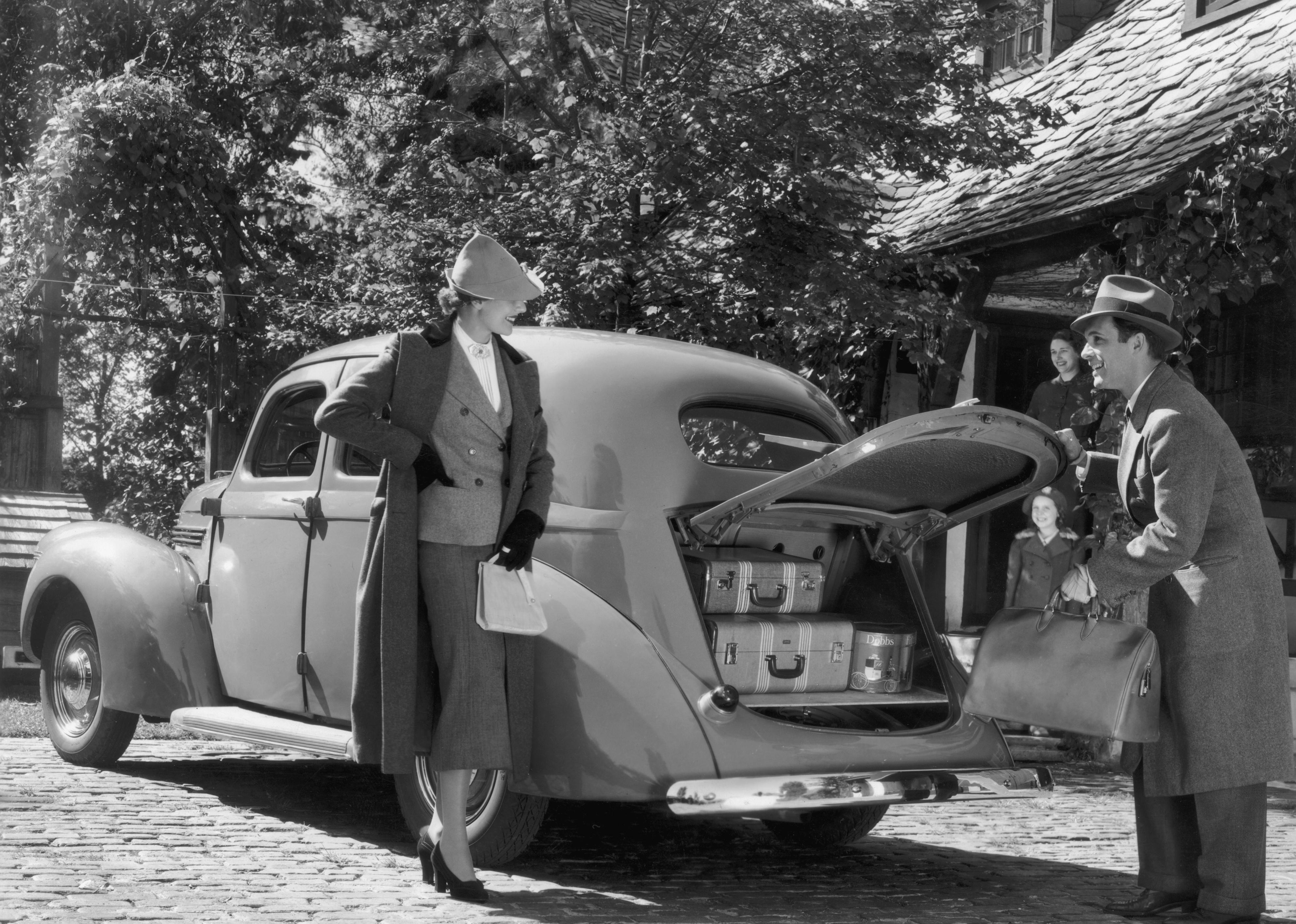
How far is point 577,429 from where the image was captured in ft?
15.4

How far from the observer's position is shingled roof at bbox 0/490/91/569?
10.6 meters

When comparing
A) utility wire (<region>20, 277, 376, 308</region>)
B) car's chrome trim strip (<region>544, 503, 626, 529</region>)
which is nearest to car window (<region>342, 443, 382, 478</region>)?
car's chrome trim strip (<region>544, 503, 626, 529</region>)

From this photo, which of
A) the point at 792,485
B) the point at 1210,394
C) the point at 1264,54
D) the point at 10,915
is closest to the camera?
the point at 10,915

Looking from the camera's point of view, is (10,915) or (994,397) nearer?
(10,915)

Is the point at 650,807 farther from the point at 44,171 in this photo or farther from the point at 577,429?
the point at 44,171

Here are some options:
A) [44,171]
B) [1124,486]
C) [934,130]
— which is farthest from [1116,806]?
[44,171]

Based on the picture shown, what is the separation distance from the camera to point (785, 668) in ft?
15.6

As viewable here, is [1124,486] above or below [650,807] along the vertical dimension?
above

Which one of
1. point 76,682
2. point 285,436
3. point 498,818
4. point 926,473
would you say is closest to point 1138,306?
point 926,473

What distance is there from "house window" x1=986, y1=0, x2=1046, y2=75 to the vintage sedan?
16.1ft

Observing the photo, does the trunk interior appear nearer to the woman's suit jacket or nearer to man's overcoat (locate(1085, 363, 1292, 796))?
man's overcoat (locate(1085, 363, 1292, 796))

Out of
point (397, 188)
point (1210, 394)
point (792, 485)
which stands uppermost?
point (397, 188)

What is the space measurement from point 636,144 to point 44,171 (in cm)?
919

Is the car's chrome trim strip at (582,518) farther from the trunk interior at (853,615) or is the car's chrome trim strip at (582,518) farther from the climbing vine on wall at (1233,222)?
the climbing vine on wall at (1233,222)
